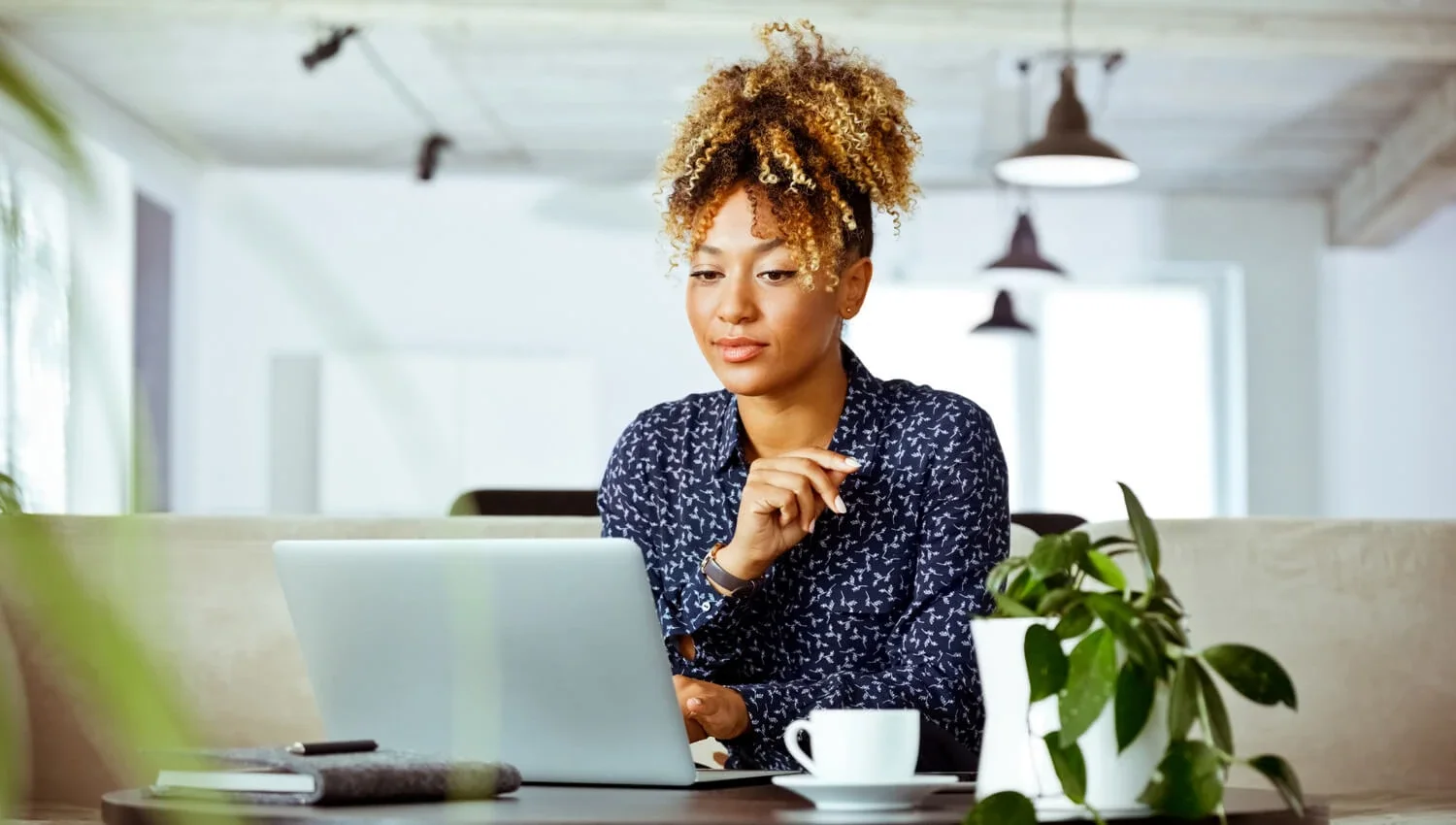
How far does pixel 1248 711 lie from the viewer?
224 cm

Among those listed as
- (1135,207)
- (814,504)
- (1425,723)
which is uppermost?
(1135,207)

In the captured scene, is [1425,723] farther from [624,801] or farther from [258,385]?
[258,385]

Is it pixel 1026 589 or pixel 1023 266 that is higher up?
pixel 1023 266

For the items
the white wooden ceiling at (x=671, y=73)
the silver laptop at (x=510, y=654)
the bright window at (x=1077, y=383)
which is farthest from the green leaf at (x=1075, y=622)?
the bright window at (x=1077, y=383)

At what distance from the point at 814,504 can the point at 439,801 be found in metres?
0.56

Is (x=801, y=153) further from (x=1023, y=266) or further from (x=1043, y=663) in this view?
(x=1023, y=266)

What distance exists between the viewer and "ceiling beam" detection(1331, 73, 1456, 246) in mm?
7785

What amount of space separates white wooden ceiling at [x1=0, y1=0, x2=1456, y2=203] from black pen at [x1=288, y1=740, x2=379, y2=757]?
554cm

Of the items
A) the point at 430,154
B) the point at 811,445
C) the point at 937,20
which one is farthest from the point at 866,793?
the point at 430,154

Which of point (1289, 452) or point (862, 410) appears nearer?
point (862, 410)

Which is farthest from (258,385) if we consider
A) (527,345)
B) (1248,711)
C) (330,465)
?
(1248,711)

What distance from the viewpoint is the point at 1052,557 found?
3.04 ft

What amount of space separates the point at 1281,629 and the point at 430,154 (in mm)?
7232

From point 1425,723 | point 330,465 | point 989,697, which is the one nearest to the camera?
point 989,697
